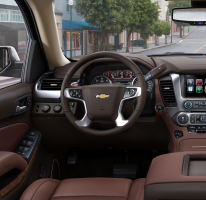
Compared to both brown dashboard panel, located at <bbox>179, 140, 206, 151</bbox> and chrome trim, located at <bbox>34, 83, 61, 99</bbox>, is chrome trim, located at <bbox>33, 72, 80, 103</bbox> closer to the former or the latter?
chrome trim, located at <bbox>34, 83, 61, 99</bbox>

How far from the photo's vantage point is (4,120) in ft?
9.11

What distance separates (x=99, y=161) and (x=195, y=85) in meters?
1.56

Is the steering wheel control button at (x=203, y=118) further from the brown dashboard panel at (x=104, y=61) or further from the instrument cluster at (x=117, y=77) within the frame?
the instrument cluster at (x=117, y=77)

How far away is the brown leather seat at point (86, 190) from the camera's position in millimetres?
1874

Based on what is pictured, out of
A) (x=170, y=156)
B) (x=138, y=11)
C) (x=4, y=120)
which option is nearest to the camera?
(x=170, y=156)

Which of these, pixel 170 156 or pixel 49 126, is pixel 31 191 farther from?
pixel 49 126

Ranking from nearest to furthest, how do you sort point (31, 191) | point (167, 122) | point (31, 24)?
point (31, 191)
point (167, 122)
point (31, 24)

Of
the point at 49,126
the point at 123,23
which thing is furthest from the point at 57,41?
the point at 123,23

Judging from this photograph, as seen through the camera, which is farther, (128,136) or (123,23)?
(123,23)

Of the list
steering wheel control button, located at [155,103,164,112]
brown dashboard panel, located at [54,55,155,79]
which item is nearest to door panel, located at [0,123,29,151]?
brown dashboard panel, located at [54,55,155,79]

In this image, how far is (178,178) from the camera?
1.40 meters

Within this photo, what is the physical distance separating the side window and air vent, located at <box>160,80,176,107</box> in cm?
149

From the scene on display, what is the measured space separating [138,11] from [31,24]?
55.0 feet

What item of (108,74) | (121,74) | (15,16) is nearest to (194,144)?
(121,74)
